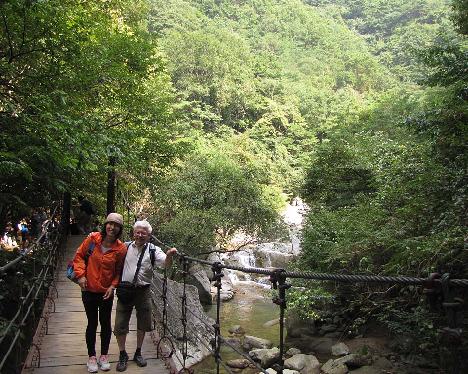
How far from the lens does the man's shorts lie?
351cm

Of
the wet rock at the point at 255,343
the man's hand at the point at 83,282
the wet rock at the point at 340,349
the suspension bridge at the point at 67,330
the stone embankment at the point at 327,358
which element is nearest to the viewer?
the suspension bridge at the point at 67,330

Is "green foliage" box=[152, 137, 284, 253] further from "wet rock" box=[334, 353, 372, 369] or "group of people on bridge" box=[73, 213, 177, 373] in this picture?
"group of people on bridge" box=[73, 213, 177, 373]

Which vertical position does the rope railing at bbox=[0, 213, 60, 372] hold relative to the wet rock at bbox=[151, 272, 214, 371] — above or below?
above

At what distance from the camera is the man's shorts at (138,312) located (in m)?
3.51

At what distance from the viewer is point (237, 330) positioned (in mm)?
9859

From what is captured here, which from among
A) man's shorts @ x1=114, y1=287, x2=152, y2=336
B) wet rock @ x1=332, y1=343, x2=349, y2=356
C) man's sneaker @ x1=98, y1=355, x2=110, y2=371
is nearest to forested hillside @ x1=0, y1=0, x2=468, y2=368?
wet rock @ x1=332, y1=343, x2=349, y2=356

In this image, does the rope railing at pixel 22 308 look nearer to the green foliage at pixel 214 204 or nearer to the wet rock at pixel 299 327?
the wet rock at pixel 299 327

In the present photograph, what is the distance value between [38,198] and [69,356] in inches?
94.6

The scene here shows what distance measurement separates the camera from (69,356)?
12.4 feet

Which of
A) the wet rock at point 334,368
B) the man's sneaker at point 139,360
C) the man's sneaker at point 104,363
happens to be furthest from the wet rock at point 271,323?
the man's sneaker at point 104,363

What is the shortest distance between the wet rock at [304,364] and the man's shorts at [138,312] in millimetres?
4827

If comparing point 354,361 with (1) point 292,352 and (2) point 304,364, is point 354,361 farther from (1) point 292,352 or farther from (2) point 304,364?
(1) point 292,352

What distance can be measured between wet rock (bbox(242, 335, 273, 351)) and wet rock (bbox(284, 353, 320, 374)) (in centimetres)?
87

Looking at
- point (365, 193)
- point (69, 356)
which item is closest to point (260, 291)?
point (365, 193)
